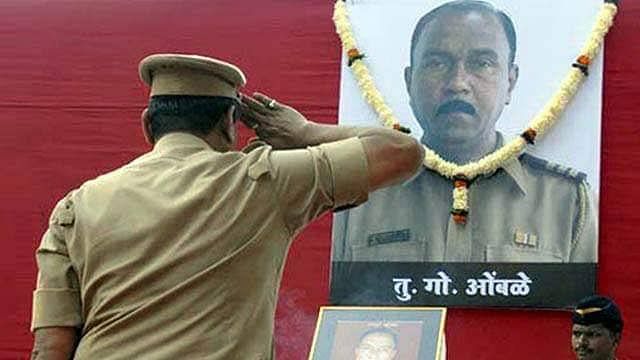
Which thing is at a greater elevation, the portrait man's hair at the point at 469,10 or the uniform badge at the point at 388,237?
the portrait man's hair at the point at 469,10

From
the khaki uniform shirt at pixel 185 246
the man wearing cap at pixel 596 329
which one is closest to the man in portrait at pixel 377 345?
the man wearing cap at pixel 596 329

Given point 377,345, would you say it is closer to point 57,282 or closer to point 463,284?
point 463,284

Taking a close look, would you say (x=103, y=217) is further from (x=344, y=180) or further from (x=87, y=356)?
(x=344, y=180)

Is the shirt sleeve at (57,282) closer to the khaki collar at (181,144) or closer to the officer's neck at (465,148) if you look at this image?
the khaki collar at (181,144)

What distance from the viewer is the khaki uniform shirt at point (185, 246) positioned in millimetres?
1497

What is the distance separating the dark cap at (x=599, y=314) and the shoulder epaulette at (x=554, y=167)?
59 centimetres

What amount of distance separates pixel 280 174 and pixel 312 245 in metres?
3.24

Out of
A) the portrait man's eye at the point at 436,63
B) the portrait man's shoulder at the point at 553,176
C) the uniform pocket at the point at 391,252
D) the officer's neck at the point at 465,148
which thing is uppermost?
the portrait man's eye at the point at 436,63

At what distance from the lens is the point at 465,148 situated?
15.4ft

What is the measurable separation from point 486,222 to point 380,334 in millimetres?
1079

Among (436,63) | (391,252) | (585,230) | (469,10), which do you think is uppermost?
(469,10)

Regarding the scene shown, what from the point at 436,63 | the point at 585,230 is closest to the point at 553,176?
the point at 585,230

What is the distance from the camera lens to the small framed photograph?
355 cm

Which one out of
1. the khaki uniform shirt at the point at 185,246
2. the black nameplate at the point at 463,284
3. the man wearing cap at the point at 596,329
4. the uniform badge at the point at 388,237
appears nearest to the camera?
the khaki uniform shirt at the point at 185,246
